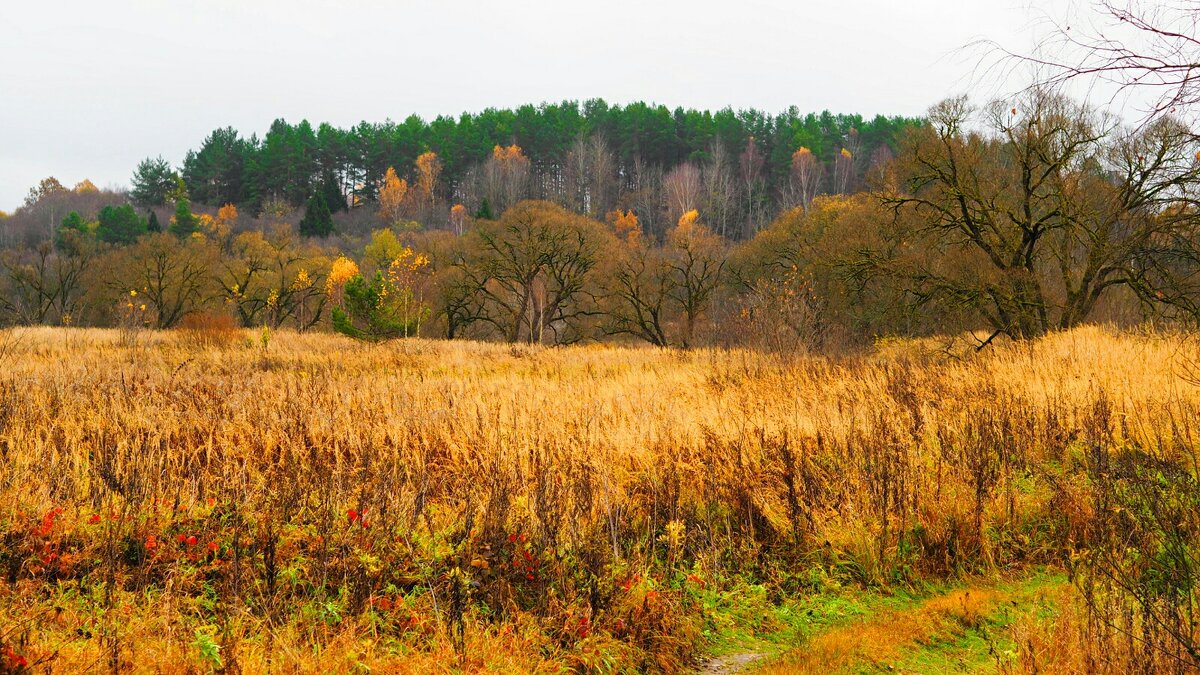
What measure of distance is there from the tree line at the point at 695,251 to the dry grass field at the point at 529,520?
224 cm

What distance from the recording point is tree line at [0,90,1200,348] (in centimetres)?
1519

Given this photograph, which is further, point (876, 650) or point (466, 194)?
point (466, 194)

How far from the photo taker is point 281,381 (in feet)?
38.3

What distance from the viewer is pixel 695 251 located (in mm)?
38750

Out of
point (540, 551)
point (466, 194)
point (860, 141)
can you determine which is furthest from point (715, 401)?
point (860, 141)

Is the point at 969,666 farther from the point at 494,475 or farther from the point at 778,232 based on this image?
the point at 778,232

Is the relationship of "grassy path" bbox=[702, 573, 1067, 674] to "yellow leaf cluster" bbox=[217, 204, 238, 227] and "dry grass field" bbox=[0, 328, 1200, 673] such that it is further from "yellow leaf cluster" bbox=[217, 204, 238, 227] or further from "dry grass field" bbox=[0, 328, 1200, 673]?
"yellow leaf cluster" bbox=[217, 204, 238, 227]

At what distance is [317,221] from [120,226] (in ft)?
54.5

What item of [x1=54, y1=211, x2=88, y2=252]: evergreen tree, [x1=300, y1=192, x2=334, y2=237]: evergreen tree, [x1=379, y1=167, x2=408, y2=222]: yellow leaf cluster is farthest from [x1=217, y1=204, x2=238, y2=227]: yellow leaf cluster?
[x1=379, y1=167, x2=408, y2=222]: yellow leaf cluster

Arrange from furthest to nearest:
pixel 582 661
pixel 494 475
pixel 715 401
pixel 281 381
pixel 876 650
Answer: pixel 281 381 < pixel 715 401 < pixel 494 475 < pixel 876 650 < pixel 582 661

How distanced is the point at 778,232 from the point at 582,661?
37.9 metres

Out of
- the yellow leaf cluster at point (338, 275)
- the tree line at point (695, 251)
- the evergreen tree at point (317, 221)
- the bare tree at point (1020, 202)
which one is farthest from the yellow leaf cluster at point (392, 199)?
the bare tree at point (1020, 202)

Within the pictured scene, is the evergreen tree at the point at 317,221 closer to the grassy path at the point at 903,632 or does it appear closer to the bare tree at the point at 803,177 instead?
the bare tree at the point at 803,177

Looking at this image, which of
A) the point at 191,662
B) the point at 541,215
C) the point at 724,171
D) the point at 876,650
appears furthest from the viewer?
the point at 724,171
